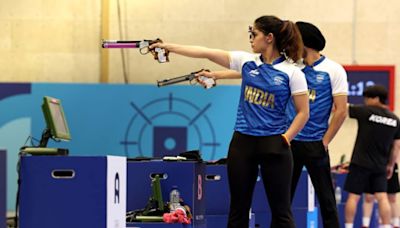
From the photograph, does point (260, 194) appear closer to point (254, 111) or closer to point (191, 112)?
point (254, 111)

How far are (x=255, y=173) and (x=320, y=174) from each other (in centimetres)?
73

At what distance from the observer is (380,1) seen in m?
11.7

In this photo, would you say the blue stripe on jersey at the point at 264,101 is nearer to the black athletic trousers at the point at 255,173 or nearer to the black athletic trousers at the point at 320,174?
the black athletic trousers at the point at 255,173

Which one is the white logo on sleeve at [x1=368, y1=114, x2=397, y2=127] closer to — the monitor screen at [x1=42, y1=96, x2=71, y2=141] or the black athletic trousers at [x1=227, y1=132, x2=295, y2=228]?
the monitor screen at [x1=42, y1=96, x2=71, y2=141]

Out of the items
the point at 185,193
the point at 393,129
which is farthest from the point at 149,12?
the point at 185,193

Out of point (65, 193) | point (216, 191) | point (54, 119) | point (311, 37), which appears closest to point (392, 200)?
point (216, 191)

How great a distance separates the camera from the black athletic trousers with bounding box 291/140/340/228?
484 cm

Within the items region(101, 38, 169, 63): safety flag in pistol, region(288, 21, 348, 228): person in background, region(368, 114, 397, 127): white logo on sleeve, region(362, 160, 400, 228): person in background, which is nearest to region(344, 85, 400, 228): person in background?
region(368, 114, 397, 127): white logo on sleeve

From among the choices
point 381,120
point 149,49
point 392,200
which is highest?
point 149,49

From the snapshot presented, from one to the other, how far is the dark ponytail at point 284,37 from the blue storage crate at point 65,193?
1.09m

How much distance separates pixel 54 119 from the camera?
17.9 feet

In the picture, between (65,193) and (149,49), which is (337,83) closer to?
(149,49)

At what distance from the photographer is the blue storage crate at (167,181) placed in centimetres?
503

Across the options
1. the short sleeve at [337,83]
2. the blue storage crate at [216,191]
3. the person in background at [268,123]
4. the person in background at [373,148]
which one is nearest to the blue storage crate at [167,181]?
the blue storage crate at [216,191]
